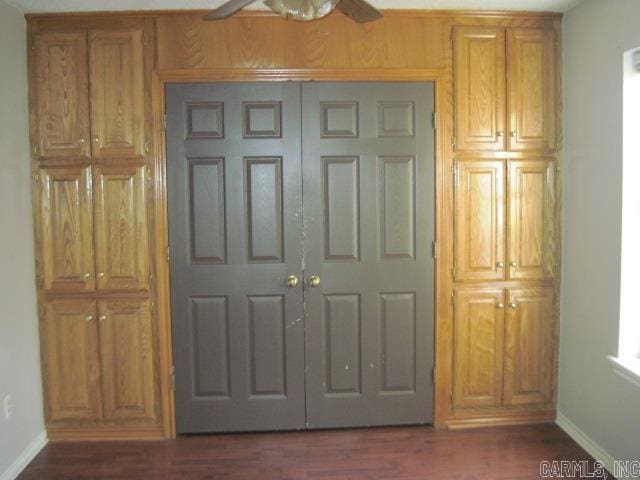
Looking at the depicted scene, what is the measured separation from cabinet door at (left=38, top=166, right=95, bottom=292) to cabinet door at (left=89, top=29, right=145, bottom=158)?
22 centimetres

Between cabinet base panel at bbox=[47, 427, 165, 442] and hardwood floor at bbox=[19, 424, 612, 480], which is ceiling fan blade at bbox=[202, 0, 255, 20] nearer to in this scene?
hardwood floor at bbox=[19, 424, 612, 480]

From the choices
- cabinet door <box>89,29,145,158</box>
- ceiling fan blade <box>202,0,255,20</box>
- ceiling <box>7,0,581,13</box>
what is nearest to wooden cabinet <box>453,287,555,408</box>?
ceiling <box>7,0,581,13</box>

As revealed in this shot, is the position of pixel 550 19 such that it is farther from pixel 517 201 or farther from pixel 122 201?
pixel 122 201

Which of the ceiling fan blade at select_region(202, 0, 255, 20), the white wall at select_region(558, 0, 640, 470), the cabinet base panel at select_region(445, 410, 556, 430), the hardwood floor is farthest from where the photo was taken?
the cabinet base panel at select_region(445, 410, 556, 430)

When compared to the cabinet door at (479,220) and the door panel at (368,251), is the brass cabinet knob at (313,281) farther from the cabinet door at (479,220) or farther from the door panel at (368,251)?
the cabinet door at (479,220)

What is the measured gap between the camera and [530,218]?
2748 millimetres

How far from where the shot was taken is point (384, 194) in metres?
2.70

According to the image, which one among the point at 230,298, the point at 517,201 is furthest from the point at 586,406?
the point at 230,298

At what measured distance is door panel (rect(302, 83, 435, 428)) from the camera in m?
2.66

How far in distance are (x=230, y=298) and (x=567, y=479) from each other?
6.50 ft

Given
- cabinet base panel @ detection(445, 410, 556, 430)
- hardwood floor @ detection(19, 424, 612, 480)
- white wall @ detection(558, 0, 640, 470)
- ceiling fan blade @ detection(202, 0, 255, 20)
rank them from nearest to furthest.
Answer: ceiling fan blade @ detection(202, 0, 255, 20)
white wall @ detection(558, 0, 640, 470)
hardwood floor @ detection(19, 424, 612, 480)
cabinet base panel @ detection(445, 410, 556, 430)

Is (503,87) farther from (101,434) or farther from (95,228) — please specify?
(101,434)

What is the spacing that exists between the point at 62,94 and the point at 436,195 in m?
2.18

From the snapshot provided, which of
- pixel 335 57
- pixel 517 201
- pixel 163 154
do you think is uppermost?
pixel 335 57
